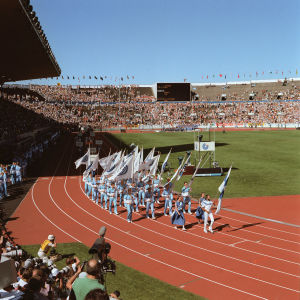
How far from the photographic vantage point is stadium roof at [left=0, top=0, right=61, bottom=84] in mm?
20111

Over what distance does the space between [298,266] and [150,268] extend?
4.21 meters

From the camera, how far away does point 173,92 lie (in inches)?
3275

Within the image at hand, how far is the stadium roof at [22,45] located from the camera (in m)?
20.1

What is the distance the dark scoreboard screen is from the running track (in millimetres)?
66212

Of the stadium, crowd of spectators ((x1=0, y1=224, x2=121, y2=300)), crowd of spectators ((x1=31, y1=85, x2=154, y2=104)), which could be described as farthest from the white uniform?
crowd of spectators ((x1=31, y1=85, x2=154, y2=104))

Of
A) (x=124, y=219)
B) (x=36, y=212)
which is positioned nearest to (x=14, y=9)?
(x=36, y=212)

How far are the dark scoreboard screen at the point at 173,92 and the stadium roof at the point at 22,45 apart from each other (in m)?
43.4

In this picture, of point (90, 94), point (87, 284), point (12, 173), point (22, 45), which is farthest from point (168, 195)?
point (90, 94)

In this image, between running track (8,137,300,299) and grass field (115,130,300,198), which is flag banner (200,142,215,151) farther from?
running track (8,137,300,299)

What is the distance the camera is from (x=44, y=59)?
3177 centimetres

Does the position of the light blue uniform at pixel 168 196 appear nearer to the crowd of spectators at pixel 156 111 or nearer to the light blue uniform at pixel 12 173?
the light blue uniform at pixel 12 173

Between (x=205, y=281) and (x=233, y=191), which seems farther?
(x=233, y=191)

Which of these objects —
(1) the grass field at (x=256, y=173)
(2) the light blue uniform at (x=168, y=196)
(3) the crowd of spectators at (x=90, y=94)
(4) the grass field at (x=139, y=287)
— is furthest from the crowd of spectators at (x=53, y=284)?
(3) the crowd of spectators at (x=90, y=94)

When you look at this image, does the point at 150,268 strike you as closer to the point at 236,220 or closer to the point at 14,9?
the point at 236,220
